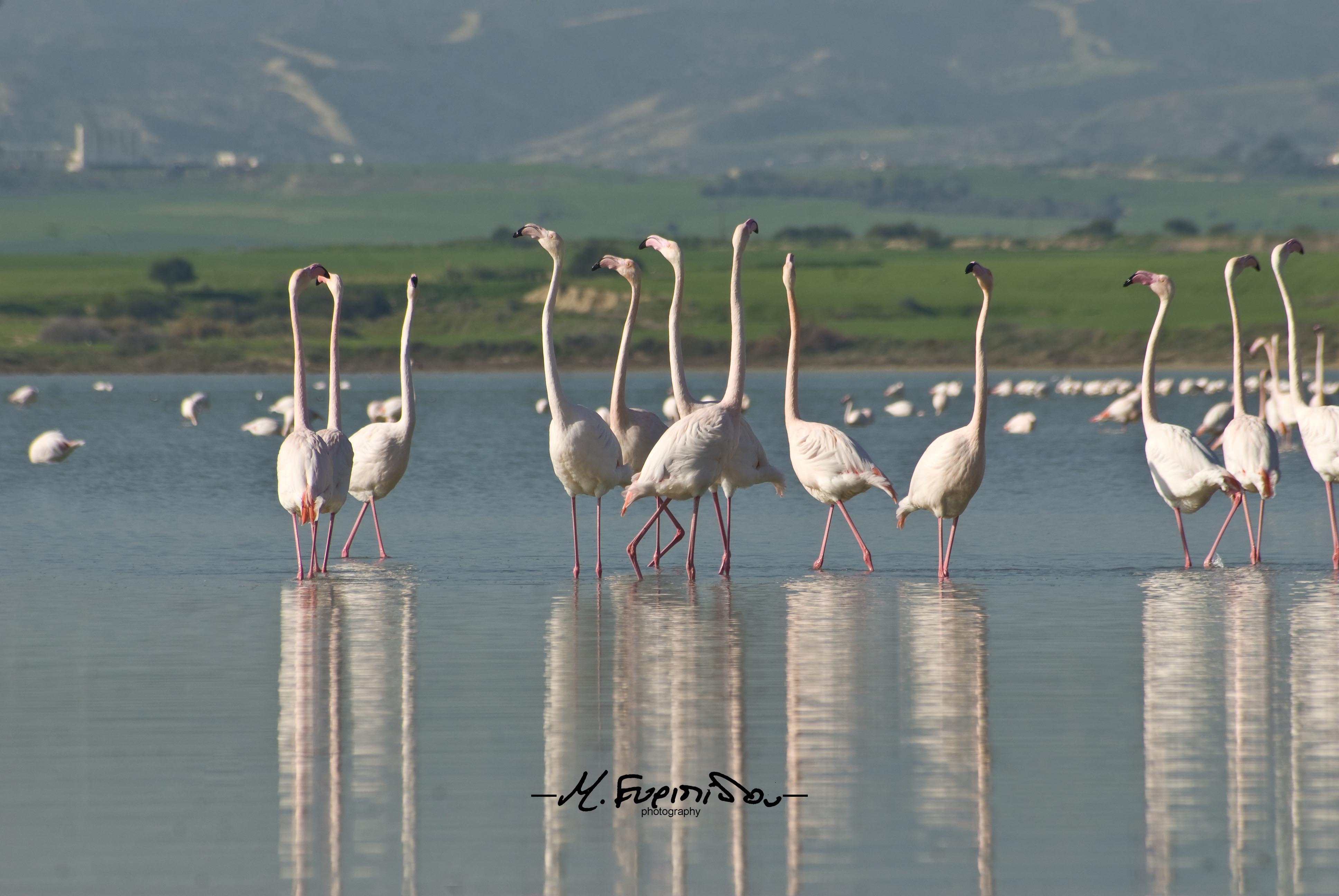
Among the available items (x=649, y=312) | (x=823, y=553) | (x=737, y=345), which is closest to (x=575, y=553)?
(x=823, y=553)

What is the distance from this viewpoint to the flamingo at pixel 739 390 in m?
15.2

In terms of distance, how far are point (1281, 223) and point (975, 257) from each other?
62471mm

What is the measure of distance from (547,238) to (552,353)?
0.94 meters

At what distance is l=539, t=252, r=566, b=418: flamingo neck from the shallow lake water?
54.8 inches

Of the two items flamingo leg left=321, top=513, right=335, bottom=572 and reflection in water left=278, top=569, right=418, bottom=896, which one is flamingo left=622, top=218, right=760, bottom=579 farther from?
flamingo leg left=321, top=513, right=335, bottom=572

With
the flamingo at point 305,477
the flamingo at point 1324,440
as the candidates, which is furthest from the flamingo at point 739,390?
the flamingo at point 1324,440

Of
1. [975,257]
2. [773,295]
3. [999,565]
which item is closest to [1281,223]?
[975,257]

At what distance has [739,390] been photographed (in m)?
14.9

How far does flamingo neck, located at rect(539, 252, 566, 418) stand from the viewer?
14.8 m

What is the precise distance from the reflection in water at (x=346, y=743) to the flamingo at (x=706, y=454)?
2115 mm

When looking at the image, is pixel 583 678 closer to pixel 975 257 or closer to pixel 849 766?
pixel 849 766

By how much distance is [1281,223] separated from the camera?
15112 centimetres

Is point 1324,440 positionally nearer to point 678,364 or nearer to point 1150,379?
point 1150,379

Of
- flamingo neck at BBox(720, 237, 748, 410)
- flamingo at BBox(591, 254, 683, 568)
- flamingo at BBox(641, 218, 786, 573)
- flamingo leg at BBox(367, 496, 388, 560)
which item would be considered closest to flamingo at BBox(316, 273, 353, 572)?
flamingo leg at BBox(367, 496, 388, 560)
